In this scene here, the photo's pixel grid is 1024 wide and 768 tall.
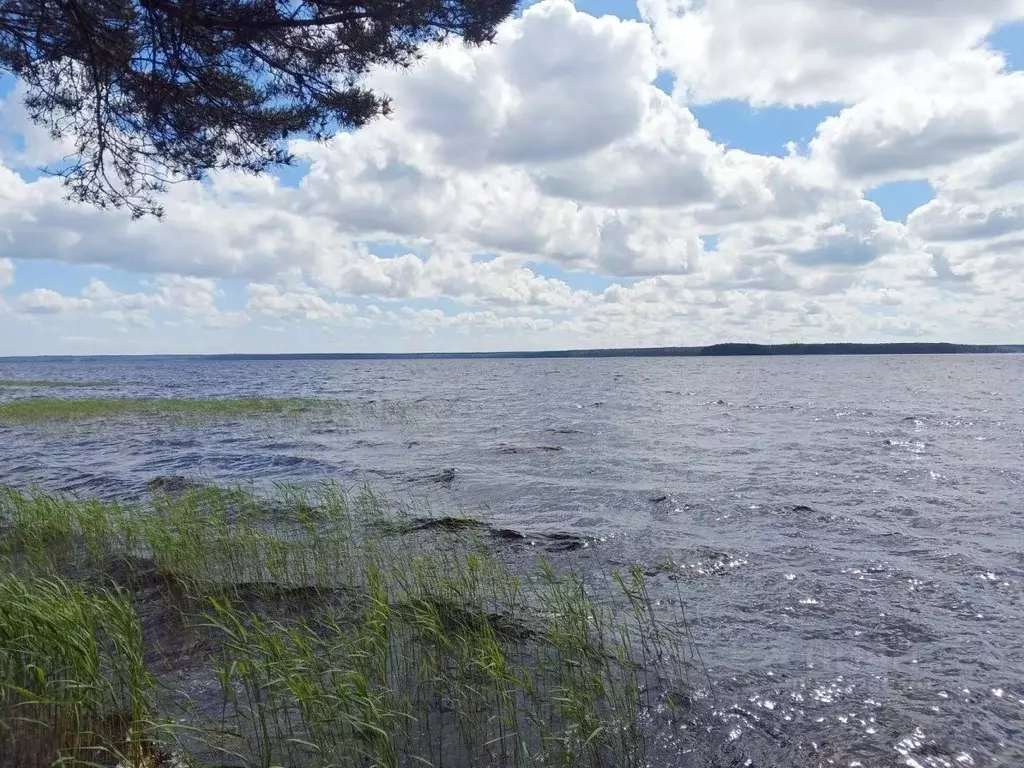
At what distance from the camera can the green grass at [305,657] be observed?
562cm

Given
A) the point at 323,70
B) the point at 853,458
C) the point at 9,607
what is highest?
the point at 323,70

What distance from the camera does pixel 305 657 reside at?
6223 millimetres

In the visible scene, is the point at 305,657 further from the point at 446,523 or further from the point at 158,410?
the point at 158,410

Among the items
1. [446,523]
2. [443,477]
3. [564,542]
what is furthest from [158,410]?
[564,542]

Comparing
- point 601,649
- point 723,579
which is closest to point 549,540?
point 723,579

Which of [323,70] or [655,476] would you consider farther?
[655,476]

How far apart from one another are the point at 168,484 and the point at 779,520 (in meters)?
15.2

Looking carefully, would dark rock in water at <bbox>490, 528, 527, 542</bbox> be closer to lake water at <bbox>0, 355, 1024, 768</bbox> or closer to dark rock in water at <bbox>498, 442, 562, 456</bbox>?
lake water at <bbox>0, 355, 1024, 768</bbox>

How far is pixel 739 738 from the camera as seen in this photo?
6.63 m

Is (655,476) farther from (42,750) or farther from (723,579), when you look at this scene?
(42,750)

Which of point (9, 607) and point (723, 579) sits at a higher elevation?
point (9, 607)

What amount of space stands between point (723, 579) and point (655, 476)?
943cm

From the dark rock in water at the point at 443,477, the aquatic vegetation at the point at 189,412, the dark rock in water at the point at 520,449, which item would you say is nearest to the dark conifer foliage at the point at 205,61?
the dark rock in water at the point at 443,477

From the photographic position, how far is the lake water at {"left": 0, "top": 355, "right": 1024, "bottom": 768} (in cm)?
711
